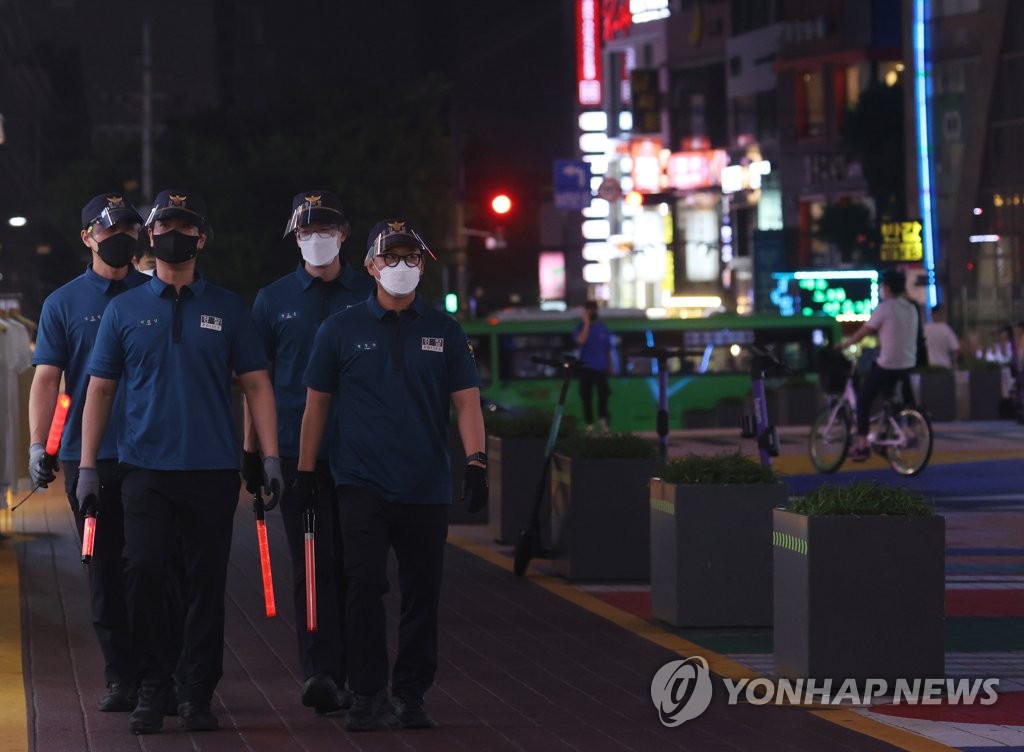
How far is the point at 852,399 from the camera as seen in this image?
21.2m

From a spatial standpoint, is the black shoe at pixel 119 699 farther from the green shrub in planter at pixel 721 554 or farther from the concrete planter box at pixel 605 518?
the concrete planter box at pixel 605 518

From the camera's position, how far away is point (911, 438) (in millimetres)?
20891

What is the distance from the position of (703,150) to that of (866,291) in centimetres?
3188

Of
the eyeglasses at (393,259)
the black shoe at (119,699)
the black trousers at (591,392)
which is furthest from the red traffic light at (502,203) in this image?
the eyeglasses at (393,259)

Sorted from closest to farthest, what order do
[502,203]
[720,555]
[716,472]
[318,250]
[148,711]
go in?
[148,711] < [318,250] < [720,555] < [716,472] < [502,203]

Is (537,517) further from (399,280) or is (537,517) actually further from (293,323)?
(399,280)

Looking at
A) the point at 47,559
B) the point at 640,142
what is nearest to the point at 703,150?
the point at 640,142

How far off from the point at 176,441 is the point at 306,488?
554mm

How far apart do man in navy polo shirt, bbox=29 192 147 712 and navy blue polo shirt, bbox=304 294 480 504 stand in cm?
94

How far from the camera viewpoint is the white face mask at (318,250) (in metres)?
8.74

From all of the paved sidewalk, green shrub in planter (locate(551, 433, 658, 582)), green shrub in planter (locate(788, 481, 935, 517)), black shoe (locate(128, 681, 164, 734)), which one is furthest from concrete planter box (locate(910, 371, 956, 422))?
black shoe (locate(128, 681, 164, 734))

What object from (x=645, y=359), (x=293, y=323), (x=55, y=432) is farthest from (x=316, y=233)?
(x=645, y=359)

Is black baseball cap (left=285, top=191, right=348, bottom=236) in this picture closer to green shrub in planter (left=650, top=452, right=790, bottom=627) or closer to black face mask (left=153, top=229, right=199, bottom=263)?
black face mask (left=153, top=229, right=199, bottom=263)

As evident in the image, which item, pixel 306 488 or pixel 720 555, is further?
pixel 720 555
